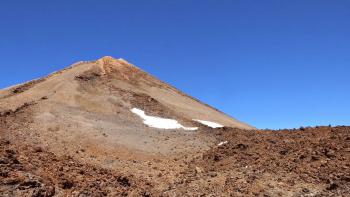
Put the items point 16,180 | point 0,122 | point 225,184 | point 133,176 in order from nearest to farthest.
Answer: point 16,180, point 225,184, point 133,176, point 0,122

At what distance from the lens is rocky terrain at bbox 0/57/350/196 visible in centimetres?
1975

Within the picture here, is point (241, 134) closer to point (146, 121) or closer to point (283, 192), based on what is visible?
point (146, 121)

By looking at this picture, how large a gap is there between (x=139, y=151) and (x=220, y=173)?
7.83 meters

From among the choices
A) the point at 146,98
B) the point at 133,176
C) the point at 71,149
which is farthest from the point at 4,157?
the point at 146,98

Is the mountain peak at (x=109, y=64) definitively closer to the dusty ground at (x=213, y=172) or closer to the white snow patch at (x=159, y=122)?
the white snow patch at (x=159, y=122)

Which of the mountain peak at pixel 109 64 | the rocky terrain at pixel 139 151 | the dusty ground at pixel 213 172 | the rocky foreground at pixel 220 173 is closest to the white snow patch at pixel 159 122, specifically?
the rocky terrain at pixel 139 151

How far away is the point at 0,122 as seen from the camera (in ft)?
103

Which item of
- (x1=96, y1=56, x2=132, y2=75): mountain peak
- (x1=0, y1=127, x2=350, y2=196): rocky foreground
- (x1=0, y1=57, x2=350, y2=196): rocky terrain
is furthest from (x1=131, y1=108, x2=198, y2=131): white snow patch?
(x1=96, y1=56, x2=132, y2=75): mountain peak

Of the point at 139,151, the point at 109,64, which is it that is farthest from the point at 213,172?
the point at 109,64

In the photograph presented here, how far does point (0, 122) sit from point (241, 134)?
16193 millimetres

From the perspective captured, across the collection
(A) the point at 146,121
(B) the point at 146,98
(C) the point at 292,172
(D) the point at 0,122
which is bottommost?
(C) the point at 292,172

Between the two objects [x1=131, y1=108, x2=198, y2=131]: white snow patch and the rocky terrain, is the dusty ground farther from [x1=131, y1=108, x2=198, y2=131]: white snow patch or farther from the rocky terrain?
[x1=131, y1=108, x2=198, y2=131]: white snow patch

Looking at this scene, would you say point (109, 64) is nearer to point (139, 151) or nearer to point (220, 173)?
point (139, 151)

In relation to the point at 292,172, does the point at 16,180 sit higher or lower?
lower
